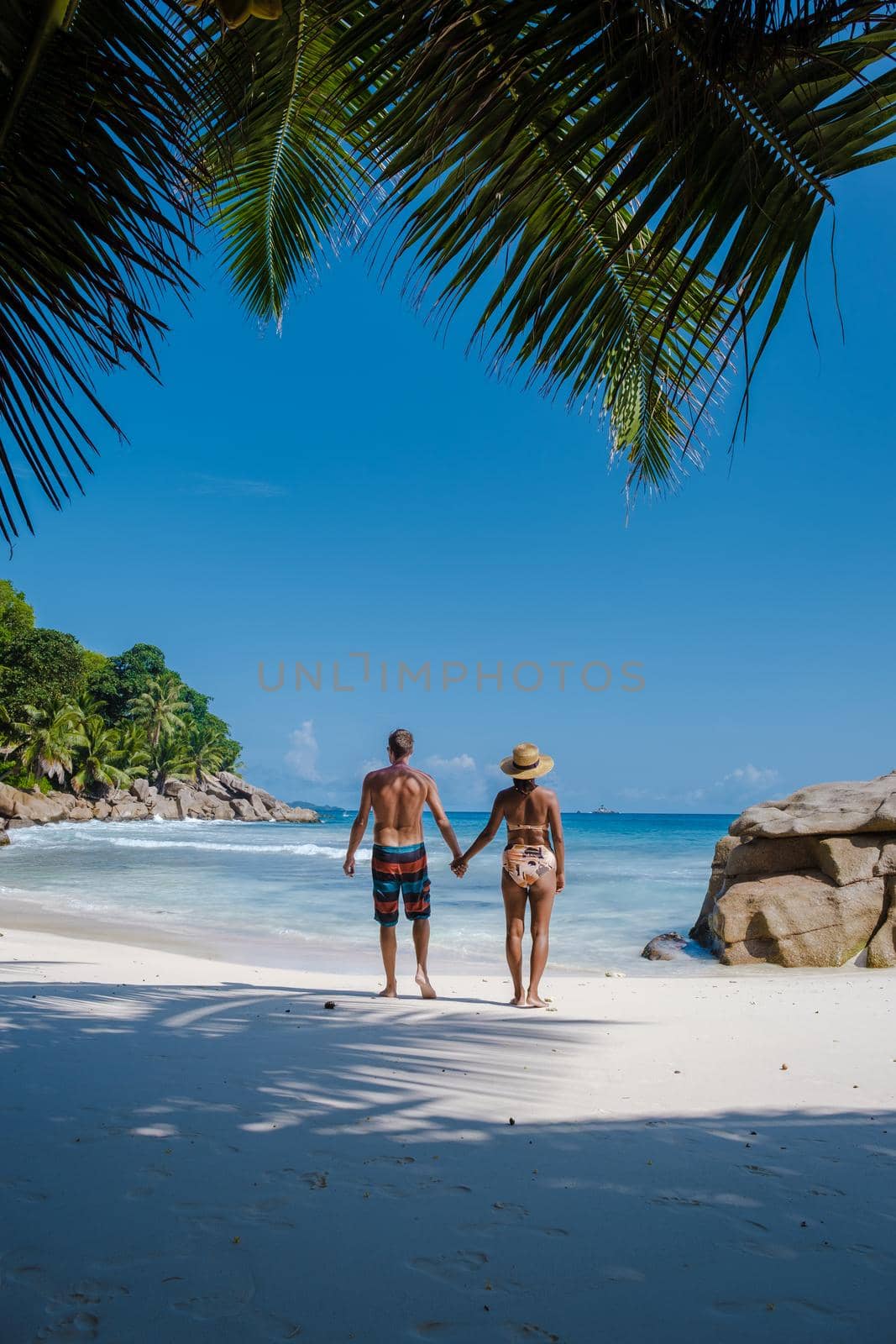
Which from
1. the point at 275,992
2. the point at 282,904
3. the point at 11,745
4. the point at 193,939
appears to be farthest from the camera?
the point at 11,745

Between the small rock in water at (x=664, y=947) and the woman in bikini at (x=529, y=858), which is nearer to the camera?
the woman in bikini at (x=529, y=858)

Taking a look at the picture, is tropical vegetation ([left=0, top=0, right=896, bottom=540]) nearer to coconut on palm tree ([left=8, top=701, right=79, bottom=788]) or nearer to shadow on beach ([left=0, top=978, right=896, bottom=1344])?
shadow on beach ([left=0, top=978, right=896, bottom=1344])

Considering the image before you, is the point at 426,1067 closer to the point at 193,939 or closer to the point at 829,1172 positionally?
the point at 829,1172

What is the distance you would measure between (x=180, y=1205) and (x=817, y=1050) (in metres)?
3.14

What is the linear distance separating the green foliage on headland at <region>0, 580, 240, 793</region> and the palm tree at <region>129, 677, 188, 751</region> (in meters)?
0.06

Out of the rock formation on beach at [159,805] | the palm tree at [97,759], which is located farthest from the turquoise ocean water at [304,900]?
the palm tree at [97,759]

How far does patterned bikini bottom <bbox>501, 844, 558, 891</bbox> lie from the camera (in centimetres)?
586

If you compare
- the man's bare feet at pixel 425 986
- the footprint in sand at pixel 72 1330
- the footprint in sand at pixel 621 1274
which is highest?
the footprint in sand at pixel 72 1330

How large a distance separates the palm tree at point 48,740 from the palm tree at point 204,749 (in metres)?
17.6

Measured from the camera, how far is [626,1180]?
8.24 feet

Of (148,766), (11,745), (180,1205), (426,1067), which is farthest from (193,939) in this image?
(148,766)

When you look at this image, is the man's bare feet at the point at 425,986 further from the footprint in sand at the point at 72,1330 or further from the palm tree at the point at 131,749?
the palm tree at the point at 131,749

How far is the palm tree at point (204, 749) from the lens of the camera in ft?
210

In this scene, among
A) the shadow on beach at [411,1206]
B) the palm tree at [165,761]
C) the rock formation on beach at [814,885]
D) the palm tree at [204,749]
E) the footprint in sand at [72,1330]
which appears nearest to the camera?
the footprint in sand at [72,1330]
